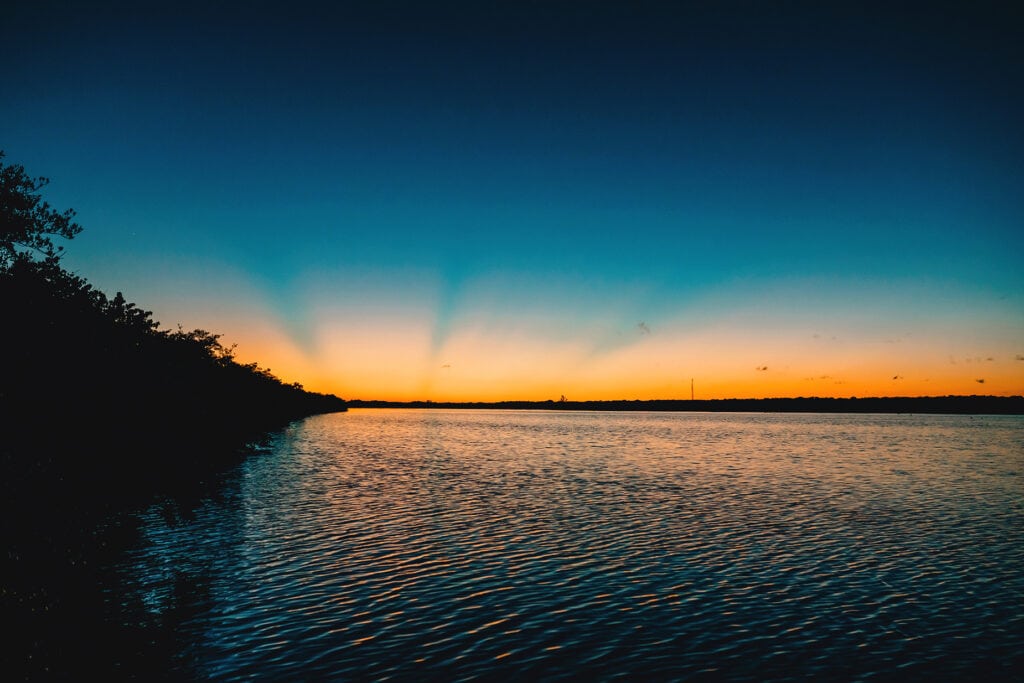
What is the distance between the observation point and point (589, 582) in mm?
23688

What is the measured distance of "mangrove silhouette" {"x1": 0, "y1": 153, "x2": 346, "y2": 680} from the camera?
55.3ft

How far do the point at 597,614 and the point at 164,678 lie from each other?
1165 cm

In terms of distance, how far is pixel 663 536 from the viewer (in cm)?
3209

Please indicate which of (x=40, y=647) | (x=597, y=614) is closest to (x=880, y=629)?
(x=597, y=614)

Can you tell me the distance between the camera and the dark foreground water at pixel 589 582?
1661 cm

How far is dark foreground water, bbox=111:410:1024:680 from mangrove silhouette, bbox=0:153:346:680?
1751mm

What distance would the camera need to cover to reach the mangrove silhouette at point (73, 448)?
16.8 meters

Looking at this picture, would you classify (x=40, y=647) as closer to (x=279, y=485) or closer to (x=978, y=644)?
(x=978, y=644)

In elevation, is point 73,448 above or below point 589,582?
above

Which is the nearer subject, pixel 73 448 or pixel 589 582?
pixel 589 582

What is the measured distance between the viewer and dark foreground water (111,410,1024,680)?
16.6 metres

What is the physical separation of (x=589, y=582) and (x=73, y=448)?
86.5 feet

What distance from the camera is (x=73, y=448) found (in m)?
→ 33.0

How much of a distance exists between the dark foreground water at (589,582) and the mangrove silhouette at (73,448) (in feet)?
5.74
